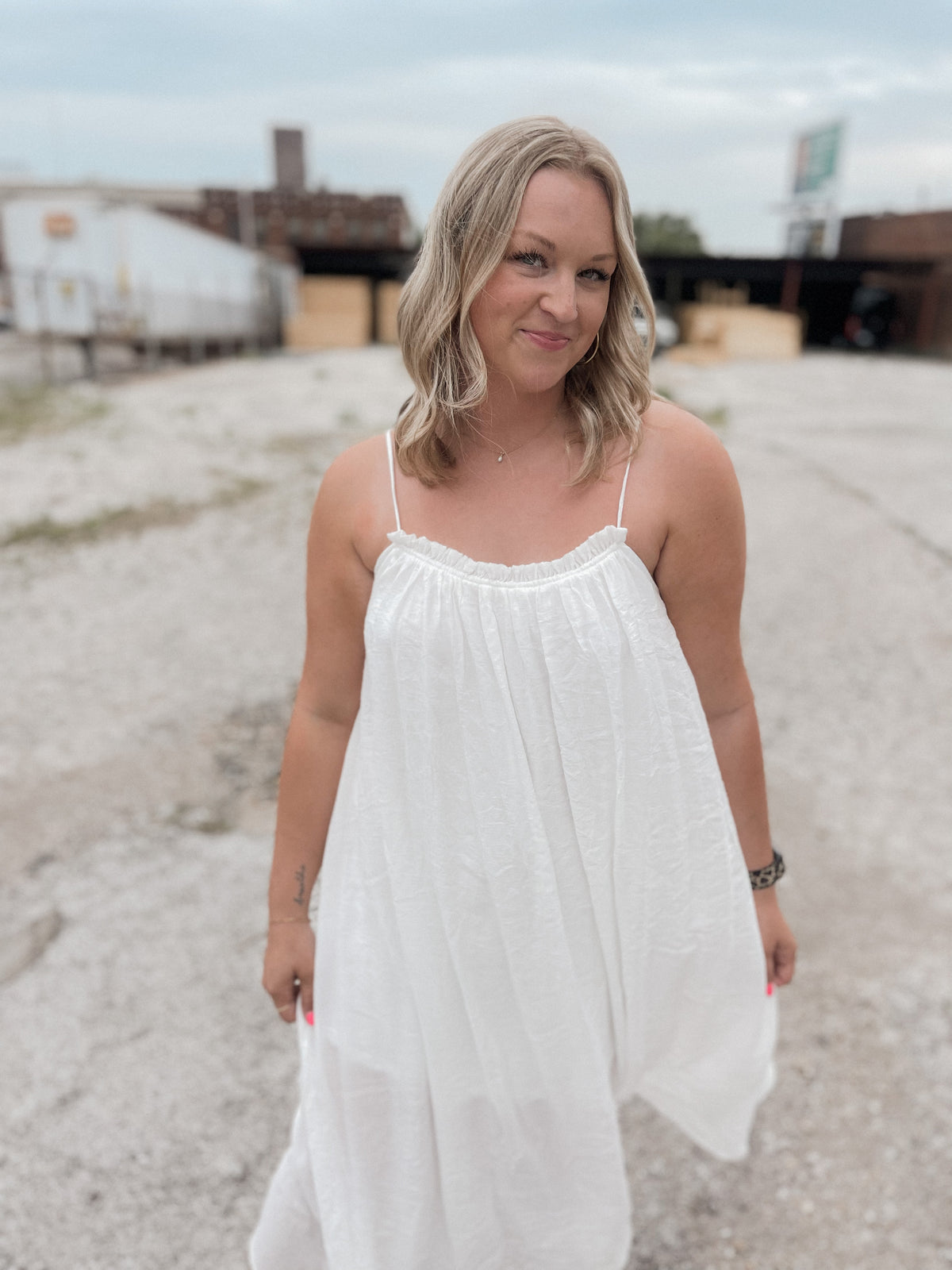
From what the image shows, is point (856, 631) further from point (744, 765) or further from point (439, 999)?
point (439, 999)

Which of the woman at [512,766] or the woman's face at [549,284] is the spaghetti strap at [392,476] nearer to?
the woman at [512,766]

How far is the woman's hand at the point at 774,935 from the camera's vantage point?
1569 mm

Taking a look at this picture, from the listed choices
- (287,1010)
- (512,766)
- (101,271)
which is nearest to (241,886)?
(287,1010)

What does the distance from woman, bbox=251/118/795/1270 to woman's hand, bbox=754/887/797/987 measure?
0.07 metres

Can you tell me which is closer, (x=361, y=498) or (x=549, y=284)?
(x=549, y=284)

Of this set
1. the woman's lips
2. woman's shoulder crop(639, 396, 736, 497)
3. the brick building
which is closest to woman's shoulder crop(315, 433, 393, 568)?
the woman's lips

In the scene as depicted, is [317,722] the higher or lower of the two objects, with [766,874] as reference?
higher

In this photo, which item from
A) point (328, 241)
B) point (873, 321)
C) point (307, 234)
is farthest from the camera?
point (307, 234)

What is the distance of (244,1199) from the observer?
78.9 inches

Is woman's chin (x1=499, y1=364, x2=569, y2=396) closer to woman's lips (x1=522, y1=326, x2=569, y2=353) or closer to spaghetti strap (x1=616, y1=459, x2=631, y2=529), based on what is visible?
woman's lips (x1=522, y1=326, x2=569, y2=353)

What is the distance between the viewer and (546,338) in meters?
1.22

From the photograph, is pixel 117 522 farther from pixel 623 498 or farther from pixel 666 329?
pixel 666 329

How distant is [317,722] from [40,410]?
11084mm

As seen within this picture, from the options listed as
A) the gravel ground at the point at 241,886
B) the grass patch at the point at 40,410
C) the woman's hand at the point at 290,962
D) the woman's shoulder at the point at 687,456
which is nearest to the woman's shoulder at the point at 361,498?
the woman's shoulder at the point at 687,456
